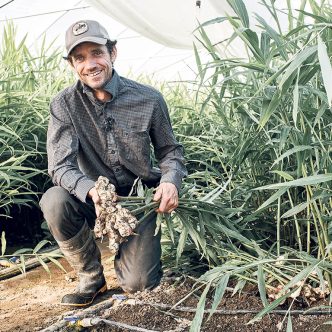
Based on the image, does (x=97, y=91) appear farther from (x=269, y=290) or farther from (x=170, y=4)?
(x=170, y=4)

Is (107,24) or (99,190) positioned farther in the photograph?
(107,24)

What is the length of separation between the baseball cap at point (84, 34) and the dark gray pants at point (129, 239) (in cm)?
41

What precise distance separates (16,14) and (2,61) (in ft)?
11.1

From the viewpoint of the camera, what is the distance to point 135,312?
5.02ft

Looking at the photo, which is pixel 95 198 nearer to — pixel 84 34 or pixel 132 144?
pixel 132 144

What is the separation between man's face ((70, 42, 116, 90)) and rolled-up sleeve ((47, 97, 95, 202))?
0.42 ft

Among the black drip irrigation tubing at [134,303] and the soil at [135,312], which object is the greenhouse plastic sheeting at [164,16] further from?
the black drip irrigation tubing at [134,303]

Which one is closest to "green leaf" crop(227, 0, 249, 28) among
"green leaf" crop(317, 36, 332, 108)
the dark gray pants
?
"green leaf" crop(317, 36, 332, 108)

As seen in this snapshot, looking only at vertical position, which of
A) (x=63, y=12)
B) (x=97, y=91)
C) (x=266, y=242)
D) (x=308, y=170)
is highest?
(x=63, y=12)

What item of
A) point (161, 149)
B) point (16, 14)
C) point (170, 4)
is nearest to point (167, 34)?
point (170, 4)

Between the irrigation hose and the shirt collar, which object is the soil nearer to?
the irrigation hose

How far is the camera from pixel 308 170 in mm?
1704

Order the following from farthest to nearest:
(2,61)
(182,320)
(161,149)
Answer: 1. (2,61)
2. (161,149)
3. (182,320)

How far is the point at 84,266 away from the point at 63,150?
36 cm
